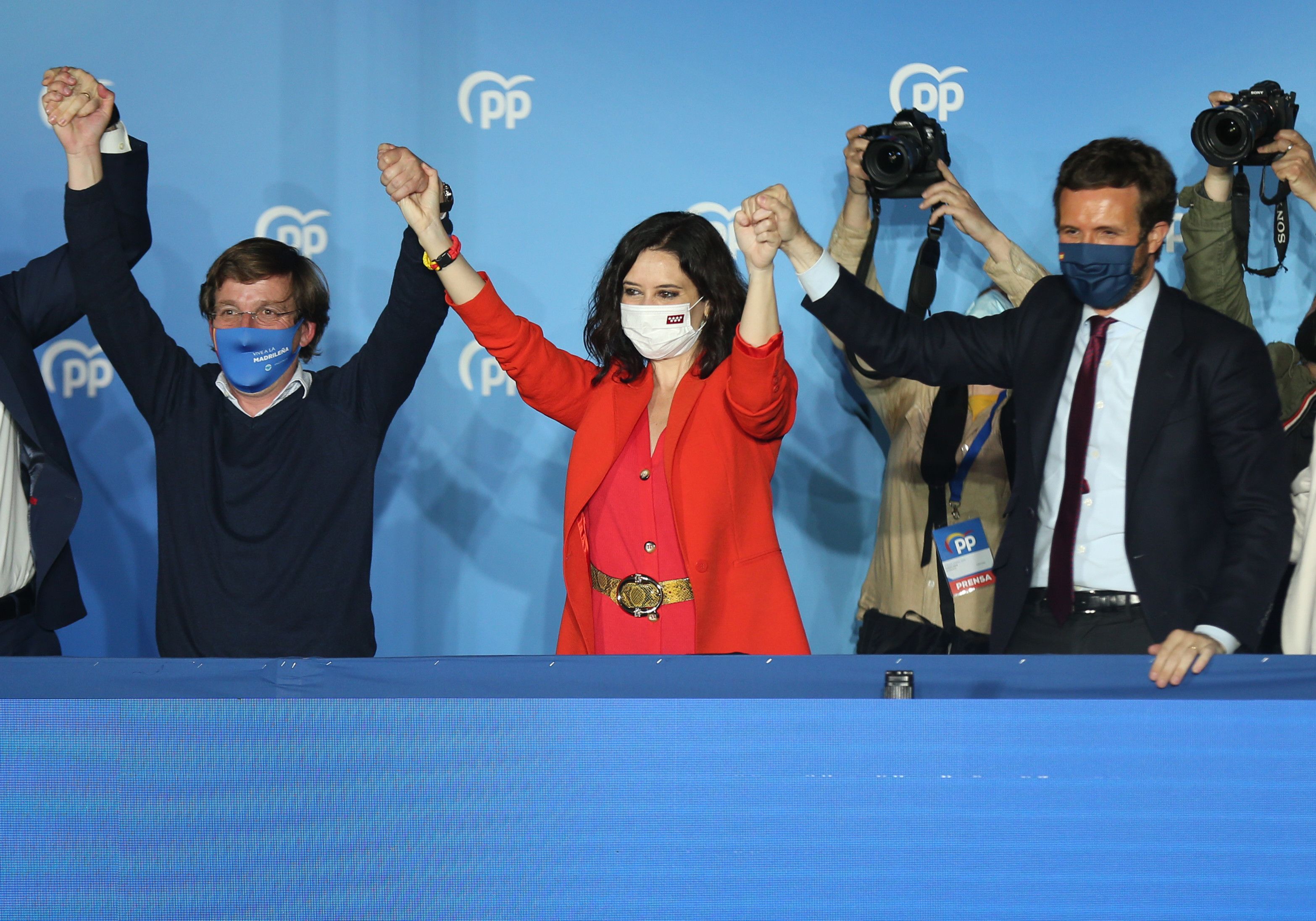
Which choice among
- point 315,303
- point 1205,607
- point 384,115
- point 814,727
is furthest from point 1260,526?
point 384,115

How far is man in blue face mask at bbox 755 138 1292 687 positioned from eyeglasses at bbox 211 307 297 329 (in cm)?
95

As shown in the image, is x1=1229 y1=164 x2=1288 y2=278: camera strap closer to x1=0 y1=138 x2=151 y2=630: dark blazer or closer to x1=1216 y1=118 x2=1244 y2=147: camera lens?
x1=1216 y1=118 x2=1244 y2=147: camera lens

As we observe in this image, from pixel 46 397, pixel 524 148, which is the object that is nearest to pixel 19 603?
pixel 46 397

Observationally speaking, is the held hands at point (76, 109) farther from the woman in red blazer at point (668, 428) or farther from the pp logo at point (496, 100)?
the pp logo at point (496, 100)

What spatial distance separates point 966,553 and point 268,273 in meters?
1.57

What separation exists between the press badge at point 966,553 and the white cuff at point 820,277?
3.13ft

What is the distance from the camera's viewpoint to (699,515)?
2.21m

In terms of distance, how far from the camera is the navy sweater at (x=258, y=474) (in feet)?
7.57

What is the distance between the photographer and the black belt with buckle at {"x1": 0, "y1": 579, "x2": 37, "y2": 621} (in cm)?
246

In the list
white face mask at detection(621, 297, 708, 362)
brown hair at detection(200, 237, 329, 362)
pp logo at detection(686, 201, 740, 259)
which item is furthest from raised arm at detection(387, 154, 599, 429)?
pp logo at detection(686, 201, 740, 259)

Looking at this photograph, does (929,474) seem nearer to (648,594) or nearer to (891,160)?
(891,160)

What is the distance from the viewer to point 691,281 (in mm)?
2373

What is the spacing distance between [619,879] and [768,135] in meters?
2.43

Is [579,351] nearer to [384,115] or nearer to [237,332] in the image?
[384,115]
